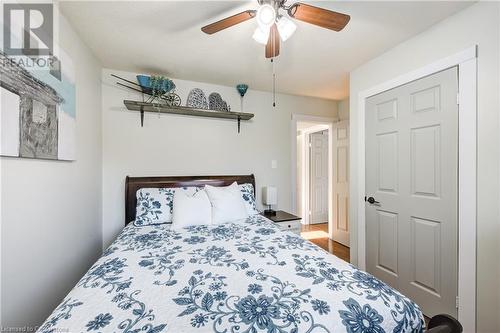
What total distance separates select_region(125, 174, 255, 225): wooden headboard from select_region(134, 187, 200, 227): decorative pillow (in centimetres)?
22

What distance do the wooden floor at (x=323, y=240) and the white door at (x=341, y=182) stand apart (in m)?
0.13

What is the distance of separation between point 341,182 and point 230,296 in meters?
3.13

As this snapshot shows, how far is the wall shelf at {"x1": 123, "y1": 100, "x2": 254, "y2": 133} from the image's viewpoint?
243 cm

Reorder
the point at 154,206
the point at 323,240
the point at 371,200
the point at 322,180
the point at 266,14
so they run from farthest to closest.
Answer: the point at 322,180 → the point at 323,240 → the point at 371,200 → the point at 154,206 → the point at 266,14

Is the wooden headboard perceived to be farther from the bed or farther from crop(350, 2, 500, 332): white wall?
crop(350, 2, 500, 332): white wall

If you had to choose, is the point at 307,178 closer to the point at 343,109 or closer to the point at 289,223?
the point at 343,109

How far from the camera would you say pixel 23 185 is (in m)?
1.16

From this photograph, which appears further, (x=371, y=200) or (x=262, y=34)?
(x=371, y=200)

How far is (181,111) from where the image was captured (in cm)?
263

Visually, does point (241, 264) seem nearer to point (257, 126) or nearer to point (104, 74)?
point (257, 126)

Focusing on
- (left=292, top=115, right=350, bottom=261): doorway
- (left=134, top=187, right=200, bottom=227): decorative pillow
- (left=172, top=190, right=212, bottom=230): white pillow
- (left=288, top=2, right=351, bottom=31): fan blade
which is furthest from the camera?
(left=292, top=115, right=350, bottom=261): doorway

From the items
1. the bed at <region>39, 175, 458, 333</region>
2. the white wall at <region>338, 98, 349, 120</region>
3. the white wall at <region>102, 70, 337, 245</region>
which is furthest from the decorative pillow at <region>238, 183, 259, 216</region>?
the white wall at <region>338, 98, 349, 120</region>

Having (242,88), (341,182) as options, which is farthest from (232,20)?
(341,182)

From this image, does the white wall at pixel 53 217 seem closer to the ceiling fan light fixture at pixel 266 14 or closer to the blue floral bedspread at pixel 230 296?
the blue floral bedspread at pixel 230 296
